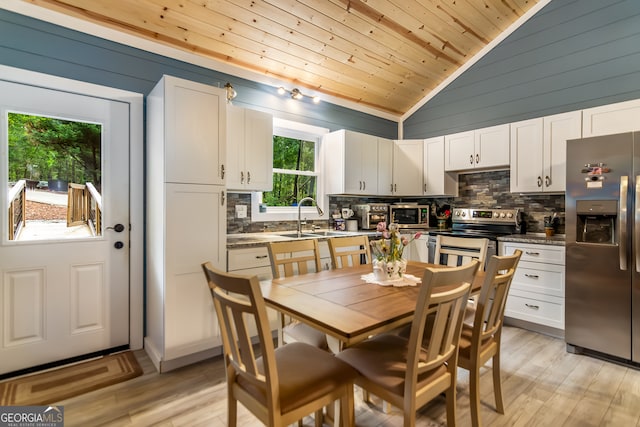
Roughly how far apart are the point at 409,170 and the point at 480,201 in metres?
1.00

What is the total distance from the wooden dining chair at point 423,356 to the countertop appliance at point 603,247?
1.94 m

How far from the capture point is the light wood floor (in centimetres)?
181

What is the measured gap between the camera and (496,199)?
3928mm

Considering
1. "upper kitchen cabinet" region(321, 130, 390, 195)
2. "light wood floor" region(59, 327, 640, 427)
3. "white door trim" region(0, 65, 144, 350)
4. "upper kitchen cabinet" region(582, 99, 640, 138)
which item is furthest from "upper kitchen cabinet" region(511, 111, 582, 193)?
"white door trim" region(0, 65, 144, 350)

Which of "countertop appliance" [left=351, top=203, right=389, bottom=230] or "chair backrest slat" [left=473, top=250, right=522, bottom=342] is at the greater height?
"countertop appliance" [left=351, top=203, right=389, bottom=230]

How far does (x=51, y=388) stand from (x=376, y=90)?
4410 millimetres

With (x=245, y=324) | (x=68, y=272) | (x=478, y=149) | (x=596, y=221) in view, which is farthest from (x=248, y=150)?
(x=596, y=221)

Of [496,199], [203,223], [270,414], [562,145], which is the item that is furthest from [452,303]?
[496,199]

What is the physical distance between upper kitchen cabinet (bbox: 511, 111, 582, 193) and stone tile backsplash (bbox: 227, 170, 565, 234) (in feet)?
1.15

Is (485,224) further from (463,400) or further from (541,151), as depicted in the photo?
(463,400)

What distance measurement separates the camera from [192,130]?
2.40 meters

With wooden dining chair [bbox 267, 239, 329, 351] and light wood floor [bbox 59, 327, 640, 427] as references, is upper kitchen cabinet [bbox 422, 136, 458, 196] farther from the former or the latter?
wooden dining chair [bbox 267, 239, 329, 351]

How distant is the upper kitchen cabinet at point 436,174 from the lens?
13.7 ft

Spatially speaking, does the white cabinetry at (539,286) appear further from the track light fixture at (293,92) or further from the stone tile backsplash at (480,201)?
the track light fixture at (293,92)
